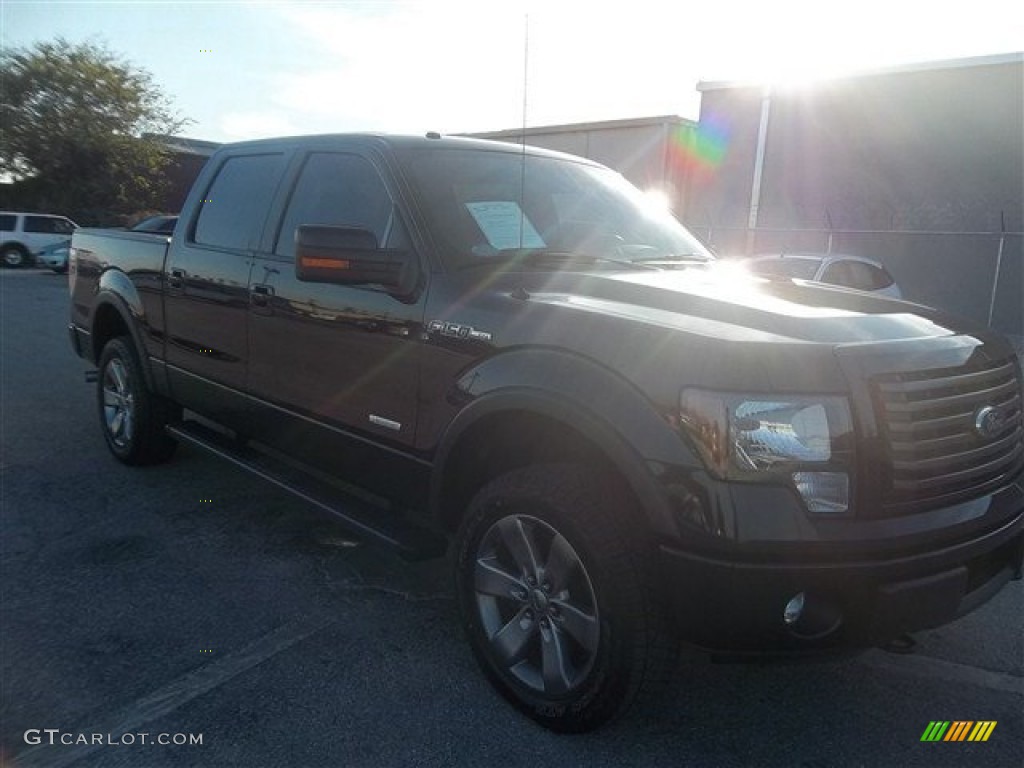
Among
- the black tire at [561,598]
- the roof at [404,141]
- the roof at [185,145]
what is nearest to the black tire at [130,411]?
the roof at [404,141]

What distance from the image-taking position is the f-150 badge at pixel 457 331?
109 inches

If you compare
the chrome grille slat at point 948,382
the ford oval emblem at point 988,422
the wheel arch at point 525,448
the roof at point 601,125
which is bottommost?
the wheel arch at point 525,448

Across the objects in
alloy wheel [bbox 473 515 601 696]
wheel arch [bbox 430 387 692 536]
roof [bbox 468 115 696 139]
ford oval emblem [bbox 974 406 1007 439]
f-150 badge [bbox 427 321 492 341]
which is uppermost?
roof [bbox 468 115 696 139]

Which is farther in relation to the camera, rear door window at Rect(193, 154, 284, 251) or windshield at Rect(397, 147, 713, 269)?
rear door window at Rect(193, 154, 284, 251)

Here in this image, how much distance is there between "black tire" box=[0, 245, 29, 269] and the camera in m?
24.3

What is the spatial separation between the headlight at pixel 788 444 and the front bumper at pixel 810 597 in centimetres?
20

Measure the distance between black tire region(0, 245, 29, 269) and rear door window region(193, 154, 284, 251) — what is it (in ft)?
79.3

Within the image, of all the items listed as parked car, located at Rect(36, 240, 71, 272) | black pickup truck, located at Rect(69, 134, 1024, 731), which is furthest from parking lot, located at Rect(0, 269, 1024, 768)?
parked car, located at Rect(36, 240, 71, 272)

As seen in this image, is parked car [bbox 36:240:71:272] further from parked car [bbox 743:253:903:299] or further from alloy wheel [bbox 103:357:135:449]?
alloy wheel [bbox 103:357:135:449]

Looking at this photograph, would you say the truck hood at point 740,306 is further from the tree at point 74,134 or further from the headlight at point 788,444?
the tree at point 74,134

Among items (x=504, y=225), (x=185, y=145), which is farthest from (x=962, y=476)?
(x=185, y=145)

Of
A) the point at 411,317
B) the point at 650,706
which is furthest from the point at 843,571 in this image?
the point at 411,317

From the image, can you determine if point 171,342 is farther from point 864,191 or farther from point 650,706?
point 864,191

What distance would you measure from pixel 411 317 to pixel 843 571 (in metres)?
1.72
